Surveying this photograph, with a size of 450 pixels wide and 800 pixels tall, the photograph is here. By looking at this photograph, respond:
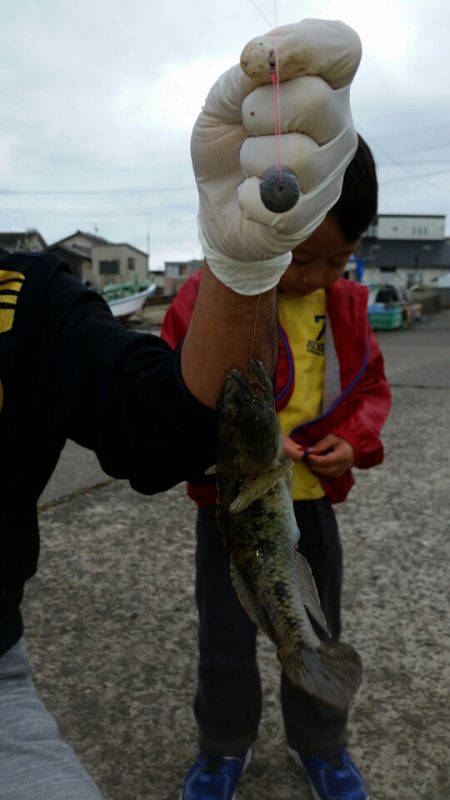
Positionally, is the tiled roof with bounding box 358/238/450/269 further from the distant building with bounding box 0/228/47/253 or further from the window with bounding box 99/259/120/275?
the distant building with bounding box 0/228/47/253

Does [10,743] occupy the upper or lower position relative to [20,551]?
lower

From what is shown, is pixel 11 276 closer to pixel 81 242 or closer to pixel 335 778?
pixel 335 778

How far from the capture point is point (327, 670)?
129 centimetres

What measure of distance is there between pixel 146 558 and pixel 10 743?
2.14m

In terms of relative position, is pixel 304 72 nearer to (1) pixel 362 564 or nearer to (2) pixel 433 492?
(1) pixel 362 564

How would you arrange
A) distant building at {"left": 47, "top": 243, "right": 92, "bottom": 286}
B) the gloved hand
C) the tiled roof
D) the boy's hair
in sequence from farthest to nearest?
the tiled roof
distant building at {"left": 47, "top": 243, "right": 92, "bottom": 286}
the boy's hair
the gloved hand

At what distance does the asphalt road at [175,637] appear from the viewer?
233cm

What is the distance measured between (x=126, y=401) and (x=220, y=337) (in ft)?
0.97

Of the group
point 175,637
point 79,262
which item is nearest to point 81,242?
point 79,262

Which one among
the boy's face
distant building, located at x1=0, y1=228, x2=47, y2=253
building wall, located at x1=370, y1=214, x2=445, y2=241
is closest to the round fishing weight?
the boy's face

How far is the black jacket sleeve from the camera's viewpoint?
61.8 inches

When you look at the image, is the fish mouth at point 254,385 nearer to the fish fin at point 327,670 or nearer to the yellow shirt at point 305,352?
the fish fin at point 327,670

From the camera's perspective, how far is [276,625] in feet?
4.56

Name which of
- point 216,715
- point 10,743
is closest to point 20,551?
point 10,743
